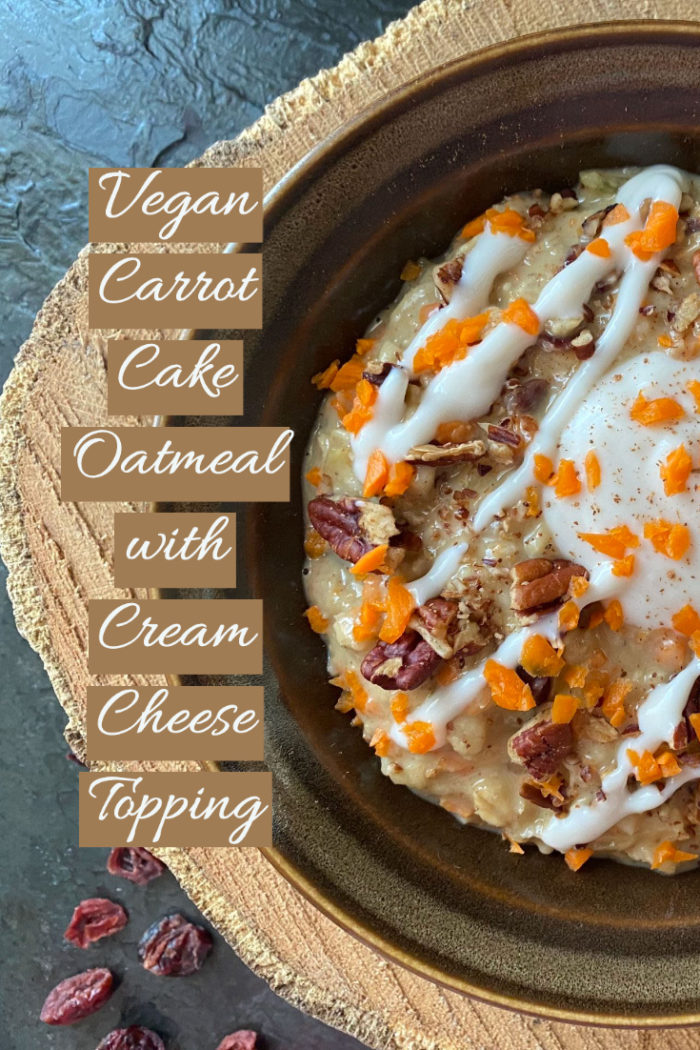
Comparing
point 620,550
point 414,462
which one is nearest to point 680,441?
point 620,550

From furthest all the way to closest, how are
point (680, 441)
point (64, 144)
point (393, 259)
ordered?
point (64, 144)
point (393, 259)
point (680, 441)

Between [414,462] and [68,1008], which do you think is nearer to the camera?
[414,462]

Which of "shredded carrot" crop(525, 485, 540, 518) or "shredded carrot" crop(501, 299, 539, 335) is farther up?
"shredded carrot" crop(501, 299, 539, 335)

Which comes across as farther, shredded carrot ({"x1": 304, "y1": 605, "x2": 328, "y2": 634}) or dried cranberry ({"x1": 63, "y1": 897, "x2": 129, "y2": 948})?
dried cranberry ({"x1": 63, "y1": 897, "x2": 129, "y2": 948})

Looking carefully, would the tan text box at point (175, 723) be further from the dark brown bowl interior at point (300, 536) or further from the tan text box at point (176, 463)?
the tan text box at point (176, 463)

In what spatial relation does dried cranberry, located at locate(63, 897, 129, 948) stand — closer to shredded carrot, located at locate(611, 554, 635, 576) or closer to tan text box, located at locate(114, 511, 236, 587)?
tan text box, located at locate(114, 511, 236, 587)

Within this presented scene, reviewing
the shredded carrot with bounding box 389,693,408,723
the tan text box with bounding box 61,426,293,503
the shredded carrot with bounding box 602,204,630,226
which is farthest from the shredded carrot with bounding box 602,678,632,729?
the shredded carrot with bounding box 602,204,630,226

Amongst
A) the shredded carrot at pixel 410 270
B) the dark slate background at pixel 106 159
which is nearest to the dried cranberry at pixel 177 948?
the dark slate background at pixel 106 159

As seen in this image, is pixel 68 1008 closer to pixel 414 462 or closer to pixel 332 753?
pixel 332 753
